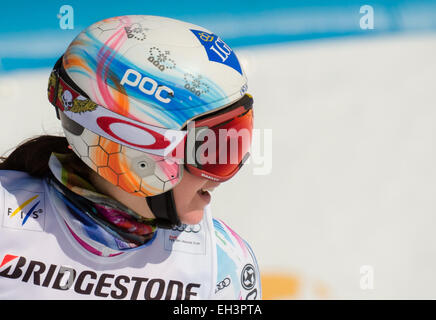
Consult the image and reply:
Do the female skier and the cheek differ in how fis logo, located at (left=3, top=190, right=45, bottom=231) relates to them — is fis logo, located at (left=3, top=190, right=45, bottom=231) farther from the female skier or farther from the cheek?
the cheek

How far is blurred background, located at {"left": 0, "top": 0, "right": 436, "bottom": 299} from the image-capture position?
236 cm

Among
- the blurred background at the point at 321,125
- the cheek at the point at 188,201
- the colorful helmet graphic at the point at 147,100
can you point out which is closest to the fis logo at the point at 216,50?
the colorful helmet graphic at the point at 147,100

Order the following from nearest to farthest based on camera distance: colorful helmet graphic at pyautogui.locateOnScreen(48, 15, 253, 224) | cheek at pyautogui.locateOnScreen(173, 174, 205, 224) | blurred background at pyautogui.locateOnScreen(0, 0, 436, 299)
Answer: colorful helmet graphic at pyautogui.locateOnScreen(48, 15, 253, 224) < cheek at pyautogui.locateOnScreen(173, 174, 205, 224) < blurred background at pyautogui.locateOnScreen(0, 0, 436, 299)

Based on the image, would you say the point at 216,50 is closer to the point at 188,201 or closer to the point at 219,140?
the point at 219,140

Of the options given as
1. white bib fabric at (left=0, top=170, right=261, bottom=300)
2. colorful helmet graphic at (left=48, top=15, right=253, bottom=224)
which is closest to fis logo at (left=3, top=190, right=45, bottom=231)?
white bib fabric at (left=0, top=170, right=261, bottom=300)

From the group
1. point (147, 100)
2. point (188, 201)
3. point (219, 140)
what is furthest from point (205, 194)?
point (147, 100)

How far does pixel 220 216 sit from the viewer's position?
2523mm

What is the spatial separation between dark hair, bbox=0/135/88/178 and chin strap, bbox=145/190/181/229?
8.1 inches

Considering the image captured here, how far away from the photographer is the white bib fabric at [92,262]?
1.27 meters

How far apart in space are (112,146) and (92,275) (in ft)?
1.05

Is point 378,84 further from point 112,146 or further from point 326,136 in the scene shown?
point 112,146

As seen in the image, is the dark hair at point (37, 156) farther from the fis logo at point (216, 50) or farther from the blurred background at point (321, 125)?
the blurred background at point (321, 125)

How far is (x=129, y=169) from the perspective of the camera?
1282mm
